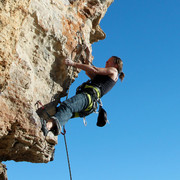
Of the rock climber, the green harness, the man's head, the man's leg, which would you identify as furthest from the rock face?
the man's head

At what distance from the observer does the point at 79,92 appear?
6.32m

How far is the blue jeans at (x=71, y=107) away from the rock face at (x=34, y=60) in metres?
0.43

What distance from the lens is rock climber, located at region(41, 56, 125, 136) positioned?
552 cm

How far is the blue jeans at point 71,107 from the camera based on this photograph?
562 centimetres

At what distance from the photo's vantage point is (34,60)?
6.21 meters

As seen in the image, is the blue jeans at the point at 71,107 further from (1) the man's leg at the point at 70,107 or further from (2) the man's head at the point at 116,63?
(2) the man's head at the point at 116,63

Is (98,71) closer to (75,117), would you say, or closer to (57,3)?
(75,117)

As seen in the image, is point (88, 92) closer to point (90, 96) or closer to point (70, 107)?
point (90, 96)

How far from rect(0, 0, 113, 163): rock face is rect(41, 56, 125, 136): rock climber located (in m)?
0.29

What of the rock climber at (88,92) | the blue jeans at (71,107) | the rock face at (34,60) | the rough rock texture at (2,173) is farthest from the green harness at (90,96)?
the rough rock texture at (2,173)

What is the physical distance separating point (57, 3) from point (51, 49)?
3.95ft

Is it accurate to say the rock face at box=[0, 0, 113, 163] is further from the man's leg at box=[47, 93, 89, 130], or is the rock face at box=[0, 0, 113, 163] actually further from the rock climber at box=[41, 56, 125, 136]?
the man's leg at box=[47, 93, 89, 130]

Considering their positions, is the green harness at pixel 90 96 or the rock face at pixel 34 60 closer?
the rock face at pixel 34 60

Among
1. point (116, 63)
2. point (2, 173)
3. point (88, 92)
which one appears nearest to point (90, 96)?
point (88, 92)
